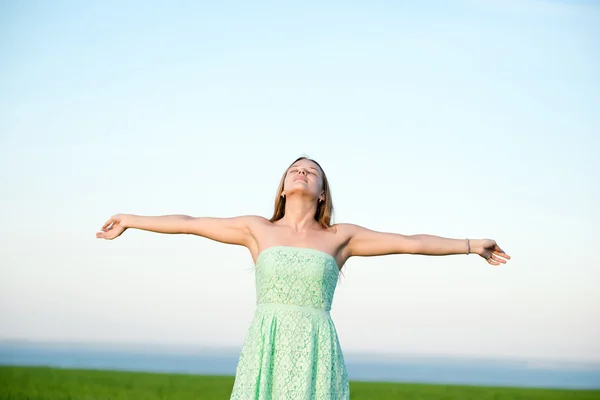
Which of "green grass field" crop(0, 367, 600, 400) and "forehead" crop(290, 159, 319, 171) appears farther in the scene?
"green grass field" crop(0, 367, 600, 400)

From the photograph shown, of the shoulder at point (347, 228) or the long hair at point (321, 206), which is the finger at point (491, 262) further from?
the long hair at point (321, 206)

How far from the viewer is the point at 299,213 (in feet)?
20.4

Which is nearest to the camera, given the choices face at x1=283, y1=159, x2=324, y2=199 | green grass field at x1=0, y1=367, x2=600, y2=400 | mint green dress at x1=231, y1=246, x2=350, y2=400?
mint green dress at x1=231, y1=246, x2=350, y2=400

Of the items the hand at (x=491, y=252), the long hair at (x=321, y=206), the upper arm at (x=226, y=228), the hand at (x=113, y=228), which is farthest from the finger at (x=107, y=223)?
the hand at (x=491, y=252)

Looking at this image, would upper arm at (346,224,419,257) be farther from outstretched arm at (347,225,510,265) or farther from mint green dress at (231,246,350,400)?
mint green dress at (231,246,350,400)

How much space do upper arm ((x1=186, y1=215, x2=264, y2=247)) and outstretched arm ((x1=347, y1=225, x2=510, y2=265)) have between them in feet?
2.36

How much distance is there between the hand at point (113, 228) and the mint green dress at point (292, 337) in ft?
3.67

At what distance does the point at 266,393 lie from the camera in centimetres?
582

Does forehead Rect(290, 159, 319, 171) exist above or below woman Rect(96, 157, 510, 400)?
above

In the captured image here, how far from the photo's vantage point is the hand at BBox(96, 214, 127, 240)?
6.36m

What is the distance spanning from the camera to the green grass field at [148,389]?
1273 cm

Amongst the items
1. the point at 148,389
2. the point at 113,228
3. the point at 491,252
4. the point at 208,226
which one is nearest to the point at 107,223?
the point at 113,228

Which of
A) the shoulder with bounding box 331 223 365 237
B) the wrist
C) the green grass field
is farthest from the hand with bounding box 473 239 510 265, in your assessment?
the green grass field

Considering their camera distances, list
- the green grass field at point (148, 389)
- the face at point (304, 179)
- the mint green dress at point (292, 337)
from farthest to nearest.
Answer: the green grass field at point (148, 389), the face at point (304, 179), the mint green dress at point (292, 337)
